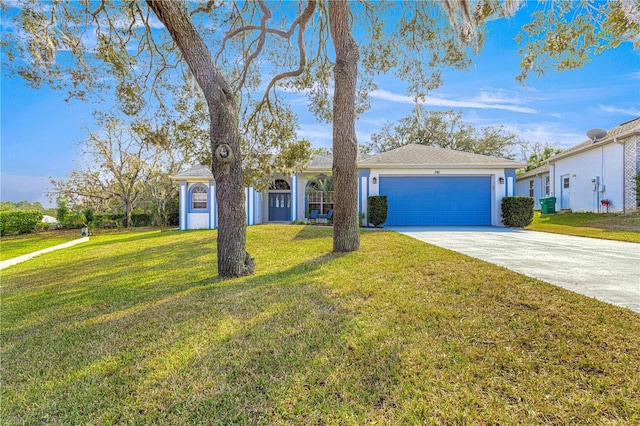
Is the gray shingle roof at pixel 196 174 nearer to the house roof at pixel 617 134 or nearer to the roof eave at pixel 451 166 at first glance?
the roof eave at pixel 451 166

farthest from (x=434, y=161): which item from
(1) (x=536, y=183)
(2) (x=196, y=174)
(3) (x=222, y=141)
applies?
(1) (x=536, y=183)

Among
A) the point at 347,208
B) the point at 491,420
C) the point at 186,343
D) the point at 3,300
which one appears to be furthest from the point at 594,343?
the point at 3,300

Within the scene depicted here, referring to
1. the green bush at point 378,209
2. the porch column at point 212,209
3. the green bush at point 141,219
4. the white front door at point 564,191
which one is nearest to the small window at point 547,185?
the white front door at point 564,191

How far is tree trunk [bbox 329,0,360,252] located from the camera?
646 cm

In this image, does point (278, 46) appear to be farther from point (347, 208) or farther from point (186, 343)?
point (186, 343)

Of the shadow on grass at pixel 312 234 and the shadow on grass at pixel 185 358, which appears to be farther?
the shadow on grass at pixel 312 234

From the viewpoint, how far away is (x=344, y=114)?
6.51 m

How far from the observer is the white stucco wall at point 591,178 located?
1365 cm

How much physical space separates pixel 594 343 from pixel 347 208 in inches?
185

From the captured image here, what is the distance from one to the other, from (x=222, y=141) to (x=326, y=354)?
146 inches

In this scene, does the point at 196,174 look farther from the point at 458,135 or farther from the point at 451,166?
the point at 458,135

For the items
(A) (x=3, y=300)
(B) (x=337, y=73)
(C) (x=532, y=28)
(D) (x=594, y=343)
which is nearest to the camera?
(D) (x=594, y=343)

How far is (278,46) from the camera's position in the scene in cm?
951

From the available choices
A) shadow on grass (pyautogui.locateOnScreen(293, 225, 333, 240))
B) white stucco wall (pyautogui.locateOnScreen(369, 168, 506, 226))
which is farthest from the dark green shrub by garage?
shadow on grass (pyautogui.locateOnScreen(293, 225, 333, 240))
